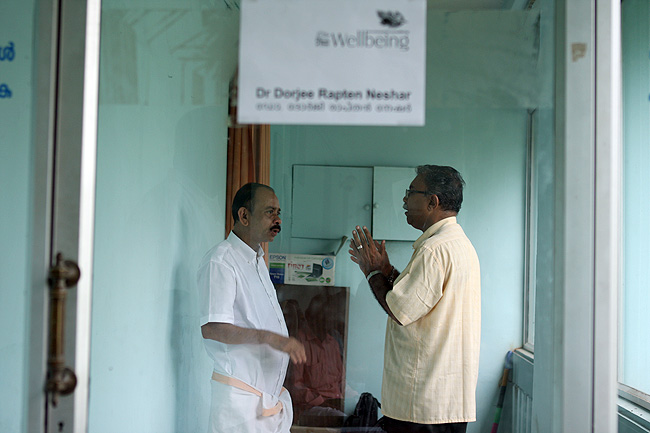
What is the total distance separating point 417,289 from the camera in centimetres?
130

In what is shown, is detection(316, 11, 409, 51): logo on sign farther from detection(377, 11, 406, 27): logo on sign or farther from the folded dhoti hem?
the folded dhoti hem

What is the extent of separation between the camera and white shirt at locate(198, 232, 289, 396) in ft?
4.34

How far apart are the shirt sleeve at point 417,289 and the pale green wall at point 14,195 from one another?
3.31 feet

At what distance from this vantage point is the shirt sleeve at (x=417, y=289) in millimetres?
1290

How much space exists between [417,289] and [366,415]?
37 centimetres

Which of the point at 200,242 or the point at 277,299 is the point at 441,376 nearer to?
the point at 277,299

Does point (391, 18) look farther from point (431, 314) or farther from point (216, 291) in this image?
point (216, 291)

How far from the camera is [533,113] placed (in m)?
1.19

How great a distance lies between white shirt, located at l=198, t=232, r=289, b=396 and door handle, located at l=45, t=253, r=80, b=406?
0.39 meters

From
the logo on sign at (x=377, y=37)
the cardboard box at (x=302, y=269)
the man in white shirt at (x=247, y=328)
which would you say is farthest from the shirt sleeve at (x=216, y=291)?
the logo on sign at (x=377, y=37)

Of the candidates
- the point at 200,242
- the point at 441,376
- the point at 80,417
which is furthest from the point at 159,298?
the point at 441,376

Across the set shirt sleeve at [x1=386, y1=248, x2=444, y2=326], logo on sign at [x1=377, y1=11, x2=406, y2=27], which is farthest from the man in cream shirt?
logo on sign at [x1=377, y1=11, x2=406, y2=27]

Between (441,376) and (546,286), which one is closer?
(546,286)

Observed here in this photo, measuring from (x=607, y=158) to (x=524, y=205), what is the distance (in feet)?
0.83
